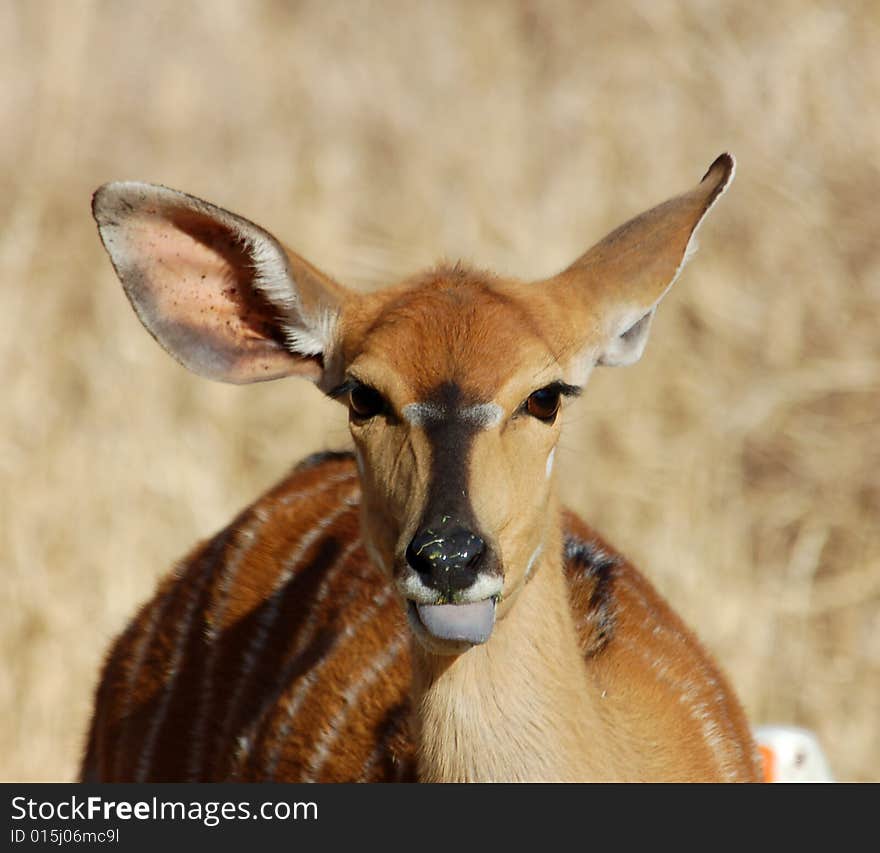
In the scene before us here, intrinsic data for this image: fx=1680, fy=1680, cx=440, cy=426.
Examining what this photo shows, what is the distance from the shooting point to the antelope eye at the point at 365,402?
271cm

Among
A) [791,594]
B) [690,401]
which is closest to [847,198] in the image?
[690,401]

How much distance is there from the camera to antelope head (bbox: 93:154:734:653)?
250 cm

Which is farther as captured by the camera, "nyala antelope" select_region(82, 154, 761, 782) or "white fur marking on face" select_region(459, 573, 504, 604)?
"nyala antelope" select_region(82, 154, 761, 782)

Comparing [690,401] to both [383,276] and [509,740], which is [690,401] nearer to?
[383,276]

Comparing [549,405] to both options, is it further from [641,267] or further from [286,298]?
[286,298]

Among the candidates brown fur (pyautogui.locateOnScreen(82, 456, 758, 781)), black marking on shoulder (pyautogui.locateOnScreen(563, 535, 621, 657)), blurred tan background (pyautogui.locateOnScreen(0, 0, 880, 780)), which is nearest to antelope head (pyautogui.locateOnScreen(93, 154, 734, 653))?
brown fur (pyautogui.locateOnScreen(82, 456, 758, 781))

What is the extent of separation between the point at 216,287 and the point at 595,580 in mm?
987

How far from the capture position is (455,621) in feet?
8.14

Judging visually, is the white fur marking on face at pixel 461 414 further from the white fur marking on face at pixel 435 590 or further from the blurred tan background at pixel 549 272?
the blurred tan background at pixel 549 272

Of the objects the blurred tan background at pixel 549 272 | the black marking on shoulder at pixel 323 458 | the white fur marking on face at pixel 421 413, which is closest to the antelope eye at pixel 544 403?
the white fur marking on face at pixel 421 413

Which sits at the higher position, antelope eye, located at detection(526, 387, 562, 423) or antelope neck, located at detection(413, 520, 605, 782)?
antelope eye, located at detection(526, 387, 562, 423)

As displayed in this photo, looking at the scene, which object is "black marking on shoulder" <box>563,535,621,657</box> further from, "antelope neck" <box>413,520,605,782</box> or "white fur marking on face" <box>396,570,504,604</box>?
"white fur marking on face" <box>396,570,504,604</box>

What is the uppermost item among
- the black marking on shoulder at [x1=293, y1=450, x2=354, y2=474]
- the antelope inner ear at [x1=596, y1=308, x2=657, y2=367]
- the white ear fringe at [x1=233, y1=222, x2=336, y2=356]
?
the black marking on shoulder at [x1=293, y1=450, x2=354, y2=474]

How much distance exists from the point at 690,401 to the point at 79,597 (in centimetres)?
218
